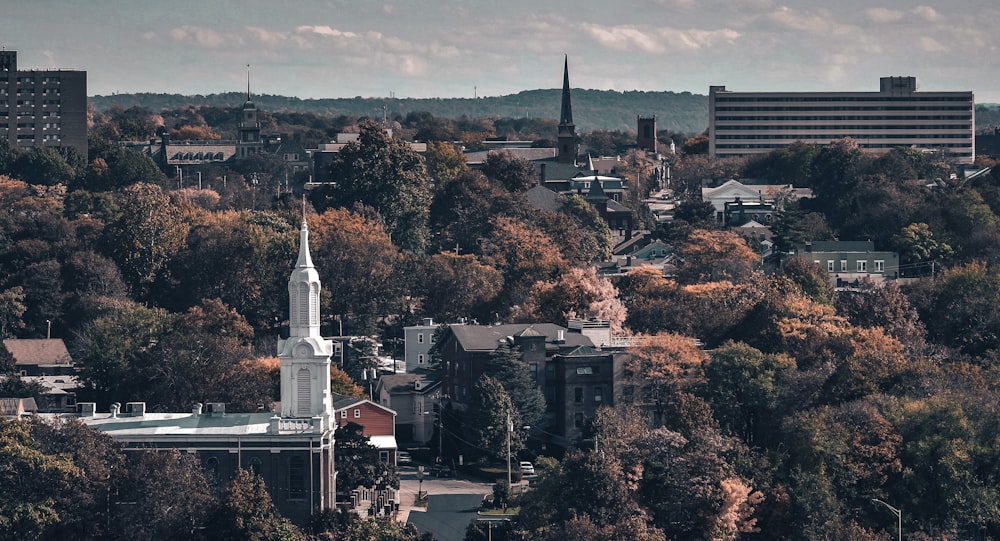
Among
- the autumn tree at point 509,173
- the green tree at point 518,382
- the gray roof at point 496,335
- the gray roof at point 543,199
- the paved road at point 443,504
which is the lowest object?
the paved road at point 443,504

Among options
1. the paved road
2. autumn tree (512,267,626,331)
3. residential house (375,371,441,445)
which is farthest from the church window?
autumn tree (512,267,626,331)

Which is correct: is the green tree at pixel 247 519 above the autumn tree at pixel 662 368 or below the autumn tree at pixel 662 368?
below

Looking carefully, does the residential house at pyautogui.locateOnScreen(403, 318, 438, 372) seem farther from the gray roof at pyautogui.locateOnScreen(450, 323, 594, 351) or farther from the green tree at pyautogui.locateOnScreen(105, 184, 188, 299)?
the green tree at pyautogui.locateOnScreen(105, 184, 188, 299)

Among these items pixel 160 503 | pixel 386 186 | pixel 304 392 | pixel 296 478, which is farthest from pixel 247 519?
pixel 386 186

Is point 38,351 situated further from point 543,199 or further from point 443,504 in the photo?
point 543,199

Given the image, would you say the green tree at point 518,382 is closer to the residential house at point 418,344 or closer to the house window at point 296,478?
the residential house at point 418,344

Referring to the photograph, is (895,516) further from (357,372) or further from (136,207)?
(136,207)

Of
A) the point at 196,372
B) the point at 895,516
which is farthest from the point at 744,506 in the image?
the point at 196,372

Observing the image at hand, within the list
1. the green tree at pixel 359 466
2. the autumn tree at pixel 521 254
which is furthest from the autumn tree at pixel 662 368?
the autumn tree at pixel 521 254
